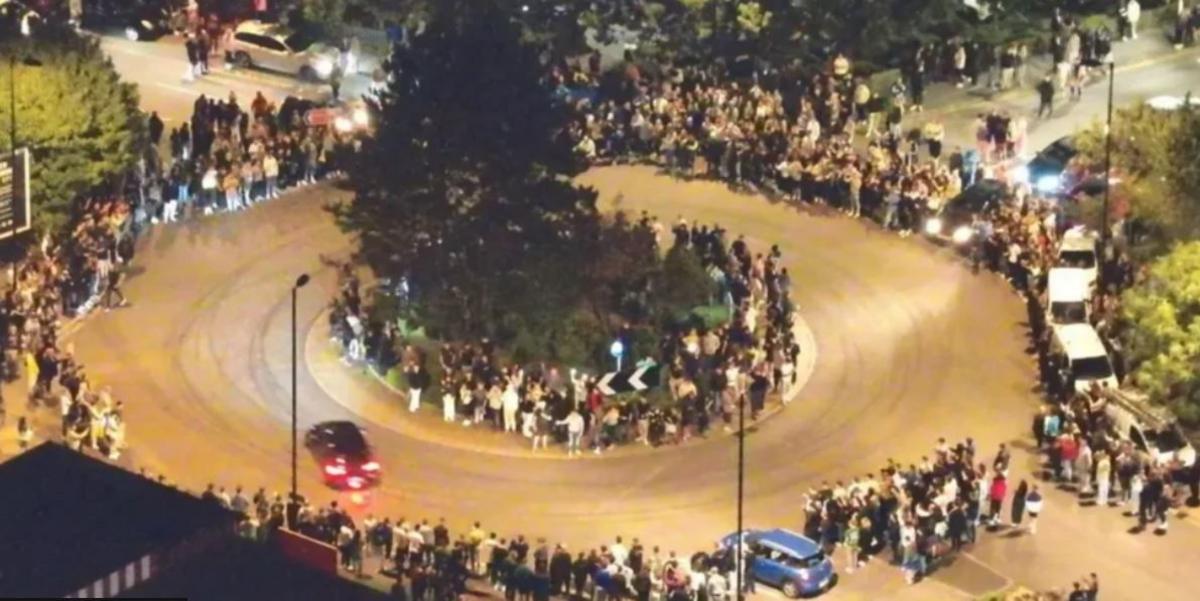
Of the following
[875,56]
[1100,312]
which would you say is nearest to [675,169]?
[875,56]

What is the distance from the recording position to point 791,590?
5678cm

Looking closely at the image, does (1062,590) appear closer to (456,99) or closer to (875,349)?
(875,349)

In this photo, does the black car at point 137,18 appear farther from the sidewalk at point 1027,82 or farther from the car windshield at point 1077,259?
the car windshield at point 1077,259

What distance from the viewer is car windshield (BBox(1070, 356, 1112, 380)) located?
6538cm

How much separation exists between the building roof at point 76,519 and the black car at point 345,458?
405 inches

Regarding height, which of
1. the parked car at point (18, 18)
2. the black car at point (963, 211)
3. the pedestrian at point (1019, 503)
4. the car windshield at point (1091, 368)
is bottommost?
the pedestrian at point (1019, 503)

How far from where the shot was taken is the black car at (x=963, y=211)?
75.1 meters

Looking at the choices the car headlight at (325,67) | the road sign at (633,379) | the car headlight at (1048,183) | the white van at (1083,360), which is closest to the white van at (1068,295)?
the white van at (1083,360)

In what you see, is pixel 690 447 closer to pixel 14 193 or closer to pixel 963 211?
pixel 963 211

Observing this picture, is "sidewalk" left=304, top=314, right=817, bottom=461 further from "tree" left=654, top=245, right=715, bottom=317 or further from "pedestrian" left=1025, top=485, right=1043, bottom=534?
"pedestrian" left=1025, top=485, right=1043, bottom=534

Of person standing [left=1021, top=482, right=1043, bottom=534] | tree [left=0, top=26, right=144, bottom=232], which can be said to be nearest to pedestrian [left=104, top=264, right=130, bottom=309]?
tree [left=0, top=26, right=144, bottom=232]

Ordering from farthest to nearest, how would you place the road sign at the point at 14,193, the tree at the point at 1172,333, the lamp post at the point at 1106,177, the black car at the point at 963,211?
the black car at the point at 963,211
the lamp post at the point at 1106,177
the road sign at the point at 14,193
the tree at the point at 1172,333

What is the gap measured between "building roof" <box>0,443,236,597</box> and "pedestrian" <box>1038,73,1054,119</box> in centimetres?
3963

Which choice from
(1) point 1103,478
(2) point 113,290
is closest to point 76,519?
(2) point 113,290
